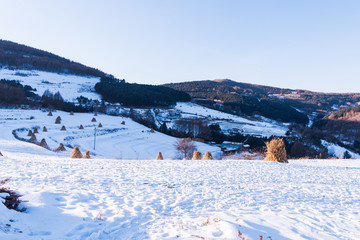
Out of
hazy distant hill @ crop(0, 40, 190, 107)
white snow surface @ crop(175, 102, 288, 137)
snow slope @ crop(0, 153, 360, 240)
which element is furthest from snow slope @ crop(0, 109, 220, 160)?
white snow surface @ crop(175, 102, 288, 137)

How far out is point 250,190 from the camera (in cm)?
607

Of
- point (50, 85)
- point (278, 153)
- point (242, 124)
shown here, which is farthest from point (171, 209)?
point (50, 85)

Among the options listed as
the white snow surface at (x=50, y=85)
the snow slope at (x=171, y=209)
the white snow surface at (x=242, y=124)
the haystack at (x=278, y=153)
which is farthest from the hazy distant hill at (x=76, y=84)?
the haystack at (x=278, y=153)

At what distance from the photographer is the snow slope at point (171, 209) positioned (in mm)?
2979

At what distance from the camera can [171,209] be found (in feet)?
13.8

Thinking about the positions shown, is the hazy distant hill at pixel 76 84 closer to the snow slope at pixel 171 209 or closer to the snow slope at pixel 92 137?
the snow slope at pixel 92 137

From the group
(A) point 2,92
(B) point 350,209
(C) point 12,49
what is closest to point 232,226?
(B) point 350,209

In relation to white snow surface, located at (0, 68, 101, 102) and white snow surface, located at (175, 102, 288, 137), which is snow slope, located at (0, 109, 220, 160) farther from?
white snow surface, located at (0, 68, 101, 102)

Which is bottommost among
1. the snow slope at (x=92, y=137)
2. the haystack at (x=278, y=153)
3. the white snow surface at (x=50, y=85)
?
the snow slope at (x=92, y=137)

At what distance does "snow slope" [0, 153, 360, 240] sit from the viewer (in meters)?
2.98

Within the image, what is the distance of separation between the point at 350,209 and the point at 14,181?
9.21m

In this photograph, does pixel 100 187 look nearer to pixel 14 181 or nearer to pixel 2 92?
pixel 14 181

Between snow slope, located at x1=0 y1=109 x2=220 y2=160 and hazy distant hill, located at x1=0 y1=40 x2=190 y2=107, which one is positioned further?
hazy distant hill, located at x1=0 y1=40 x2=190 y2=107

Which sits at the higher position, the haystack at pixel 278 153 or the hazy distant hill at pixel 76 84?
the hazy distant hill at pixel 76 84
